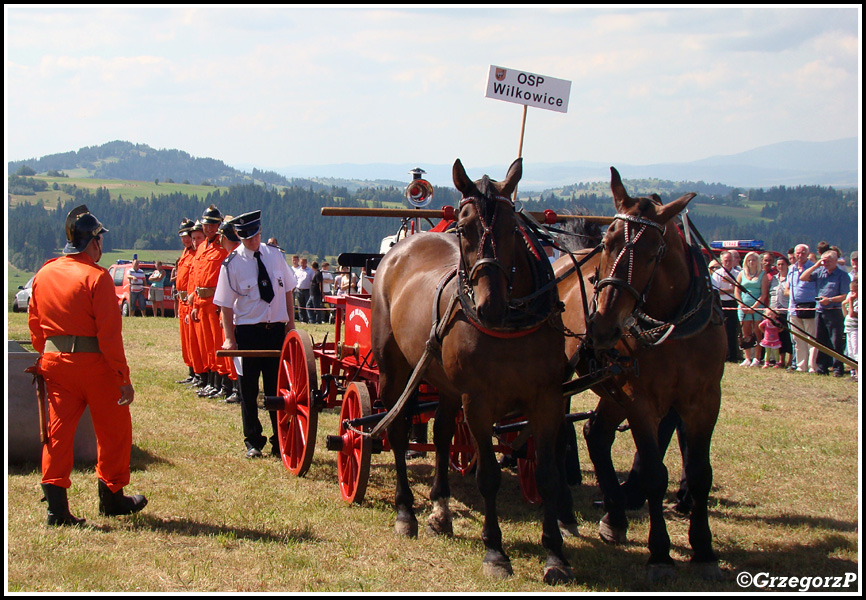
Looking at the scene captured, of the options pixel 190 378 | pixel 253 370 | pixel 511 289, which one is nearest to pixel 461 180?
A: pixel 511 289

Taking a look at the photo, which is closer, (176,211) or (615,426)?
(615,426)

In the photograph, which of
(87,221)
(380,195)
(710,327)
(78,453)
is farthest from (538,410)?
(380,195)

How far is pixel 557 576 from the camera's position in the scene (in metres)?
4.41

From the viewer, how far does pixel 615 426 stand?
5695mm

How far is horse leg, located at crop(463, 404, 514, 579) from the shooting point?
4535 millimetres

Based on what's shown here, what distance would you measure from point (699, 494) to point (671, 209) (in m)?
1.73

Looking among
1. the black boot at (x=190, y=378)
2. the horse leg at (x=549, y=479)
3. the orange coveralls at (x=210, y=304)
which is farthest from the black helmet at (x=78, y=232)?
the black boot at (x=190, y=378)

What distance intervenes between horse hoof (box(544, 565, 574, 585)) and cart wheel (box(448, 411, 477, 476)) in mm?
1721

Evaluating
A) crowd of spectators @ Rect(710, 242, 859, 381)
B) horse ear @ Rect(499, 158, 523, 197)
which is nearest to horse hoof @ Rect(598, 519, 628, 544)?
horse ear @ Rect(499, 158, 523, 197)

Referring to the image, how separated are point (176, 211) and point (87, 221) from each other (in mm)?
127070

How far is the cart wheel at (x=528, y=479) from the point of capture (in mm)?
6006

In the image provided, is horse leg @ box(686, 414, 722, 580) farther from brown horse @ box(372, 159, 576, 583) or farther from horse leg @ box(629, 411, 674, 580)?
brown horse @ box(372, 159, 576, 583)

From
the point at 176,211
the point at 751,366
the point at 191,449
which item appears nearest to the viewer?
the point at 191,449

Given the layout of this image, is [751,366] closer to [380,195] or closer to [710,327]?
[710,327]
